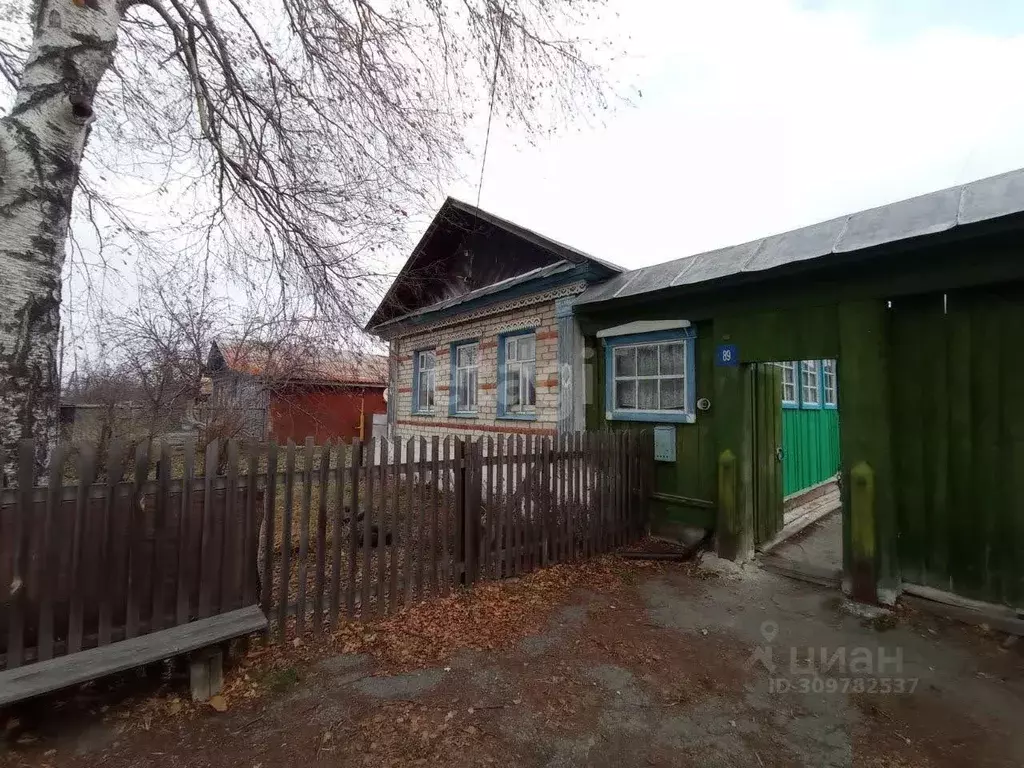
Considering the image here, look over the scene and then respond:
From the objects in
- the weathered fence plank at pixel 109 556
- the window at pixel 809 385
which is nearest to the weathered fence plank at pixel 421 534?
the weathered fence plank at pixel 109 556

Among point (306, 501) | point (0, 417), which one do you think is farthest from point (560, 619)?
point (0, 417)

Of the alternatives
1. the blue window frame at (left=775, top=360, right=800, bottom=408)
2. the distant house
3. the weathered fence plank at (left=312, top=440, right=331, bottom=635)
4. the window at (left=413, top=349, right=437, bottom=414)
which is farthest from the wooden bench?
the blue window frame at (left=775, top=360, right=800, bottom=408)

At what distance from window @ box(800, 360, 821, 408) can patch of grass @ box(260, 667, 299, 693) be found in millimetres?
8627

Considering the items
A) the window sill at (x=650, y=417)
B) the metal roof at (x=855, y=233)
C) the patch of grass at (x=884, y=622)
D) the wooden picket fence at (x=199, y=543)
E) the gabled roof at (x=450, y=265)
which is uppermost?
the gabled roof at (x=450, y=265)

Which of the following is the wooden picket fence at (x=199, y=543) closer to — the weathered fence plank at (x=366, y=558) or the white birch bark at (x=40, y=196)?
the weathered fence plank at (x=366, y=558)

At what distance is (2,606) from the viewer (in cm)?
252

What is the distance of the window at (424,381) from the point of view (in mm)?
10602

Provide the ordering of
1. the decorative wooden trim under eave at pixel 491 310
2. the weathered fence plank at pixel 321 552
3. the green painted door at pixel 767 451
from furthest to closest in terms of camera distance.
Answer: the decorative wooden trim under eave at pixel 491 310
the green painted door at pixel 767 451
the weathered fence plank at pixel 321 552

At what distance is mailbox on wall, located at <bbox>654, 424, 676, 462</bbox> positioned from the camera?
6074mm

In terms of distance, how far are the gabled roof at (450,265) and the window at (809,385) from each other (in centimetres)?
438

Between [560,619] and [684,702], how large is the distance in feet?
4.33

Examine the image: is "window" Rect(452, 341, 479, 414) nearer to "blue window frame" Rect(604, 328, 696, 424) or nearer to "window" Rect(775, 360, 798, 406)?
"blue window frame" Rect(604, 328, 696, 424)

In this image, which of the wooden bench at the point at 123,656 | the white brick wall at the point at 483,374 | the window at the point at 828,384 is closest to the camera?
the wooden bench at the point at 123,656

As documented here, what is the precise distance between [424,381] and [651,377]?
6.00 metres
